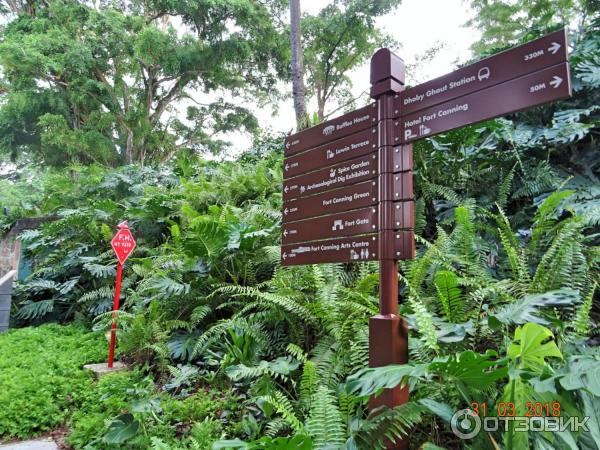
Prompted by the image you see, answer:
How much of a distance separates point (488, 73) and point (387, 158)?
0.50 m

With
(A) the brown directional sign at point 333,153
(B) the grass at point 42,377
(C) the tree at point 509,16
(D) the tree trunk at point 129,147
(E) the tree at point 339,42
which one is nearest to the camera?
(A) the brown directional sign at point 333,153

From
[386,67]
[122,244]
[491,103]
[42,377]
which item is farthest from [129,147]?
[491,103]

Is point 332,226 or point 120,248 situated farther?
point 120,248

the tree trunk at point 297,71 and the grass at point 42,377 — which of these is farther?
the tree trunk at point 297,71

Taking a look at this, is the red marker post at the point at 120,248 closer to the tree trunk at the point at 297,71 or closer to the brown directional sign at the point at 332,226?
the brown directional sign at the point at 332,226

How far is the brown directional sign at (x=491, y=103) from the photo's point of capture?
1335mm

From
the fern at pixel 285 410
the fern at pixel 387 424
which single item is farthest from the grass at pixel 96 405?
the fern at pixel 387 424

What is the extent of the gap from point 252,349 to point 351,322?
775mm

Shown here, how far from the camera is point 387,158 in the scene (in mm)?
1737

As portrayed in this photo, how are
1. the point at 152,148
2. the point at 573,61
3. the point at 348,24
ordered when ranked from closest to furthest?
1. the point at 573,61
2. the point at 348,24
3. the point at 152,148

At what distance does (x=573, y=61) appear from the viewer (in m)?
3.26

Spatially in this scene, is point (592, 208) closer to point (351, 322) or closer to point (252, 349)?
point (351, 322)

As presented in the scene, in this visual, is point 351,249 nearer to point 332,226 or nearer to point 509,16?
point 332,226

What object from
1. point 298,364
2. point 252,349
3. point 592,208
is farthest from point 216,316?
point 592,208
